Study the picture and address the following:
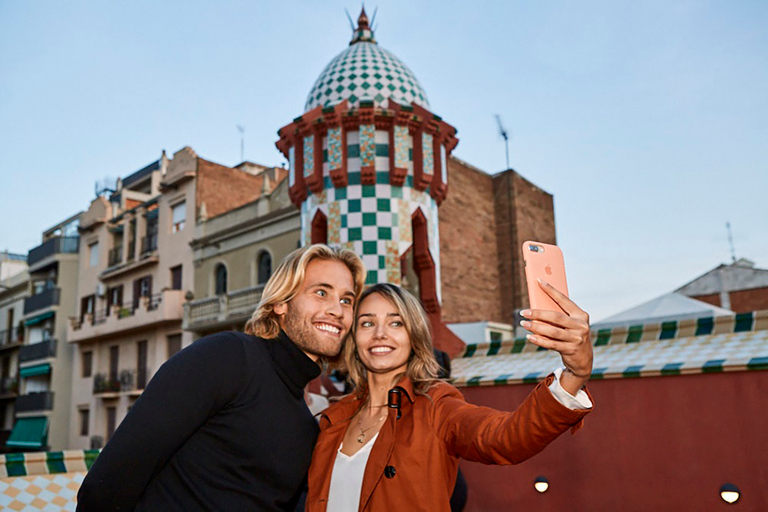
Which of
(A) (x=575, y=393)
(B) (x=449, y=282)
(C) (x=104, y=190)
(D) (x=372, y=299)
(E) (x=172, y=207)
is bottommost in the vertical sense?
(A) (x=575, y=393)

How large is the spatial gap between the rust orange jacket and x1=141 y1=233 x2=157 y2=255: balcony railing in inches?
947

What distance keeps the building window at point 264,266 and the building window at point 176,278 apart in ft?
16.9

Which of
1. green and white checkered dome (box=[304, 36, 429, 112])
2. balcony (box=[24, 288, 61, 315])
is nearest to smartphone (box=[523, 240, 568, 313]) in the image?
green and white checkered dome (box=[304, 36, 429, 112])

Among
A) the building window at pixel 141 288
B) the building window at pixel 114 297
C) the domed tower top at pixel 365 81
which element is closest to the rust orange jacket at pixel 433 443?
the domed tower top at pixel 365 81

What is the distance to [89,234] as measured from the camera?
2989cm

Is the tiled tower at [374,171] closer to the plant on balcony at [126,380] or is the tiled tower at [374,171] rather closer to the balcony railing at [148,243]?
the balcony railing at [148,243]

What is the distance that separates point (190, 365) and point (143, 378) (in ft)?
76.8

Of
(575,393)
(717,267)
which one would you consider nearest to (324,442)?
(575,393)

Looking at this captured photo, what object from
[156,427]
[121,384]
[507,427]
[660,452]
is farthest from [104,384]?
Answer: [507,427]

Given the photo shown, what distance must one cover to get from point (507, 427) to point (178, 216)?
23913mm

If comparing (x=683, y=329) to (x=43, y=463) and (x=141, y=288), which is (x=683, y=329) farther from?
(x=141, y=288)

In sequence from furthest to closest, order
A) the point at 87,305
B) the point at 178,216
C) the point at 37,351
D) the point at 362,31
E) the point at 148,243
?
1. the point at 37,351
2. the point at 87,305
3. the point at 148,243
4. the point at 178,216
5. the point at 362,31

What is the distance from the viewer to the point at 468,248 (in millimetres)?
20641

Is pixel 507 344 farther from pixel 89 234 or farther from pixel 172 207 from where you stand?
pixel 89 234
